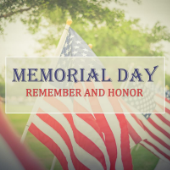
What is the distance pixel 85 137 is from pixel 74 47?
4.33ft

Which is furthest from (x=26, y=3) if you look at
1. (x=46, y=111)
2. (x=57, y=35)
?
(x=46, y=111)

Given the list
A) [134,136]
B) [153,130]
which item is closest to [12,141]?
[134,136]

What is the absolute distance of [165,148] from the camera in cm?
410

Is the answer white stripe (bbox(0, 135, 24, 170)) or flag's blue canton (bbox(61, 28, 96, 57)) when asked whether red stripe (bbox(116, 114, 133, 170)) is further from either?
white stripe (bbox(0, 135, 24, 170))

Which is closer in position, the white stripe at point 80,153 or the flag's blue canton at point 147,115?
the white stripe at point 80,153

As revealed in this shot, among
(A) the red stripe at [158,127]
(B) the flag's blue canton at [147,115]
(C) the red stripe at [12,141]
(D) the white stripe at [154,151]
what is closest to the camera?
(C) the red stripe at [12,141]

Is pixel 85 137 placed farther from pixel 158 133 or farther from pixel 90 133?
pixel 158 133

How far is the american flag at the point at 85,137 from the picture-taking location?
2.37 metres

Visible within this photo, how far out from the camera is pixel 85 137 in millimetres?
2426

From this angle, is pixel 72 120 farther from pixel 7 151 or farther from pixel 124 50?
pixel 124 50

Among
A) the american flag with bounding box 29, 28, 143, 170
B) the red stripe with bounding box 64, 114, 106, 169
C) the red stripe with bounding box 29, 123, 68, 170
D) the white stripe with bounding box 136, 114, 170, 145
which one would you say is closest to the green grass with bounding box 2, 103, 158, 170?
the white stripe with bounding box 136, 114, 170, 145

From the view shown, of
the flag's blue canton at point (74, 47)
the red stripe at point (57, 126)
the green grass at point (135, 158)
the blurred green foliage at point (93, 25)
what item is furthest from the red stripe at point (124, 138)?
the blurred green foliage at point (93, 25)

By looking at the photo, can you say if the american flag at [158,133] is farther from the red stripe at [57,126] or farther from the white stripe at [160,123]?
the red stripe at [57,126]

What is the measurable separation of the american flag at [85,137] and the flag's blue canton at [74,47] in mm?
Answer: 712
